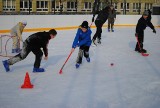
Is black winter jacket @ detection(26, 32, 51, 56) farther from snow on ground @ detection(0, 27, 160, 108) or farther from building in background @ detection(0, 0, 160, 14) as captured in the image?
building in background @ detection(0, 0, 160, 14)

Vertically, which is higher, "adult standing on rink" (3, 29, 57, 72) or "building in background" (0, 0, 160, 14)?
"building in background" (0, 0, 160, 14)

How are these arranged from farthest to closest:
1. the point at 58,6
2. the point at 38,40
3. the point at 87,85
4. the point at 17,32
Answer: the point at 58,6, the point at 17,32, the point at 38,40, the point at 87,85

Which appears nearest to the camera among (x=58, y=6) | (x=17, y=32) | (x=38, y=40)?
(x=38, y=40)

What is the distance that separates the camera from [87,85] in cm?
532

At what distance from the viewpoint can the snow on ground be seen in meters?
4.32

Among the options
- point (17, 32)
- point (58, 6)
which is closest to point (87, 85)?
point (17, 32)

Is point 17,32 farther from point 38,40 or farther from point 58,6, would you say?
point 58,6

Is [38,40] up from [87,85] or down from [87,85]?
up

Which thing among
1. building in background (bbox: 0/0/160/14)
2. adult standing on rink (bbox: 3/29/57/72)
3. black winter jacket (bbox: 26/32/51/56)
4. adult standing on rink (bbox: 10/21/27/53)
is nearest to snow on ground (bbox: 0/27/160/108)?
adult standing on rink (bbox: 3/29/57/72)

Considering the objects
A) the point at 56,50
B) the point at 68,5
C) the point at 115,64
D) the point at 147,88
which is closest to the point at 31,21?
the point at 56,50

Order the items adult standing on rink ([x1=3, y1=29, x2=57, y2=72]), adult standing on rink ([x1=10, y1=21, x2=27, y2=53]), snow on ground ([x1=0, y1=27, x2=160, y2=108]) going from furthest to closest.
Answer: adult standing on rink ([x1=10, y1=21, x2=27, y2=53])
adult standing on rink ([x1=3, y1=29, x2=57, y2=72])
snow on ground ([x1=0, y1=27, x2=160, y2=108])

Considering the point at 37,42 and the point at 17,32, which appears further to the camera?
the point at 17,32

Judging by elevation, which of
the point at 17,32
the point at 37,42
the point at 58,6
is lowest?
the point at 37,42

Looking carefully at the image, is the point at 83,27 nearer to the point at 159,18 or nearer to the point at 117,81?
the point at 117,81
